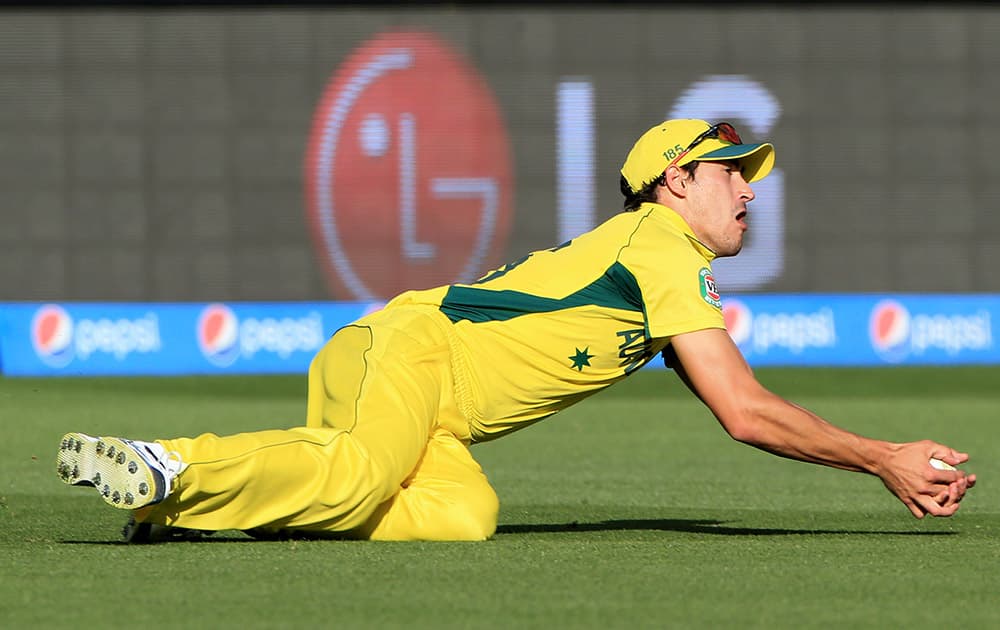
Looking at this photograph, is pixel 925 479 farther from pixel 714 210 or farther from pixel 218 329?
pixel 218 329

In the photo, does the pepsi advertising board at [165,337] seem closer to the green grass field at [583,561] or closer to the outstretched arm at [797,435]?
the green grass field at [583,561]

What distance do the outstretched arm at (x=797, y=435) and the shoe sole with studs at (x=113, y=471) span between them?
158 cm

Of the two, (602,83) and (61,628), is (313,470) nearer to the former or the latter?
(61,628)

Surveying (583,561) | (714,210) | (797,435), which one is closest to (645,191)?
(714,210)

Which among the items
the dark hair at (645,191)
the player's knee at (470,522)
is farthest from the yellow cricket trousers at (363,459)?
the dark hair at (645,191)

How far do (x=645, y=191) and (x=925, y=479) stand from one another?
1.31 meters

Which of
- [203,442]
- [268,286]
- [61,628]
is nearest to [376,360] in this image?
[203,442]

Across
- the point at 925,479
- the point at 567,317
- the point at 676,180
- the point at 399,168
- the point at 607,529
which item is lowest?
the point at 607,529

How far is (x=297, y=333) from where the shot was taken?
53.1 feet

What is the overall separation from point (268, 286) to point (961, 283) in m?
6.54

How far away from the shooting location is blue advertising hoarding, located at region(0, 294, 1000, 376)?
52.2ft

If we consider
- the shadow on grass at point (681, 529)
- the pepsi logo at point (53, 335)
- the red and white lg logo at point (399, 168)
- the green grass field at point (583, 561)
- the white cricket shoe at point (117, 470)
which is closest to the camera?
the green grass field at point (583, 561)

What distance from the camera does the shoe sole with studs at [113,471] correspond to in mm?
4656

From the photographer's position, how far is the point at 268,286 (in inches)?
645
